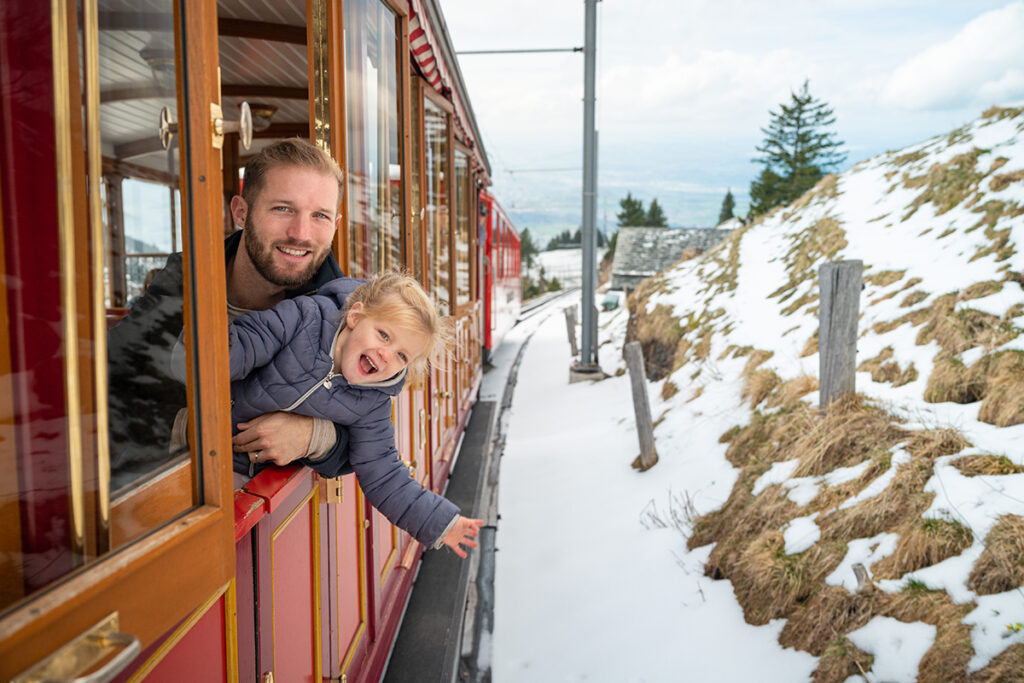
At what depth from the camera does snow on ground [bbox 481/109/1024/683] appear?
310cm

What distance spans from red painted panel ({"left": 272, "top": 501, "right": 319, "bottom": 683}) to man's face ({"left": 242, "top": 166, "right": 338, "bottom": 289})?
2.27 feet

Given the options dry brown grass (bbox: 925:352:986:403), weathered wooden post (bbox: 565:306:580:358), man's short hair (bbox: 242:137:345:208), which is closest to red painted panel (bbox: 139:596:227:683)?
man's short hair (bbox: 242:137:345:208)

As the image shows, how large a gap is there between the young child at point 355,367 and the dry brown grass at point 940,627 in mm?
1958

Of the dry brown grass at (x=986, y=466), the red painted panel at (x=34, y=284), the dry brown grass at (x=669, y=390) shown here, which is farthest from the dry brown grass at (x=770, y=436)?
the red painted panel at (x=34, y=284)

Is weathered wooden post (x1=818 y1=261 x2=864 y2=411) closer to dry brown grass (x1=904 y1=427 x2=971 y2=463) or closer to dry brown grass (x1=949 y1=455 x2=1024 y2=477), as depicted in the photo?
dry brown grass (x1=904 y1=427 x2=971 y2=463)

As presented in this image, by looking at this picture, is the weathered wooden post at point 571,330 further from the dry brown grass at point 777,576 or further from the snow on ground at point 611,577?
the dry brown grass at point 777,576

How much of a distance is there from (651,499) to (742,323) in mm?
3619

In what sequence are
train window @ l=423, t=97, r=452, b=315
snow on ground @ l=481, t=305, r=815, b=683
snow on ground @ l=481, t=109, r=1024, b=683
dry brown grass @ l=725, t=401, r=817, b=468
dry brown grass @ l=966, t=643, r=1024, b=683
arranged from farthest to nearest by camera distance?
1. dry brown grass @ l=725, t=401, r=817, b=468
2. train window @ l=423, t=97, r=452, b=315
3. snow on ground @ l=481, t=305, r=815, b=683
4. snow on ground @ l=481, t=109, r=1024, b=683
5. dry brown grass @ l=966, t=643, r=1024, b=683

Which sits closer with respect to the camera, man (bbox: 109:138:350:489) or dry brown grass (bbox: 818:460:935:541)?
man (bbox: 109:138:350:489)

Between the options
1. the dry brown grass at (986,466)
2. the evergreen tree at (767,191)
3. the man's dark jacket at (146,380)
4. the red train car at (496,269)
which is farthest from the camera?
the evergreen tree at (767,191)

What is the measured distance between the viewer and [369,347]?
163cm

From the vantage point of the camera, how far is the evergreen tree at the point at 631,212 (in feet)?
216

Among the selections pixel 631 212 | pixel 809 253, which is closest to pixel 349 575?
pixel 809 253

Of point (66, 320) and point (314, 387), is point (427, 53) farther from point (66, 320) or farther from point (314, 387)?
point (66, 320)
